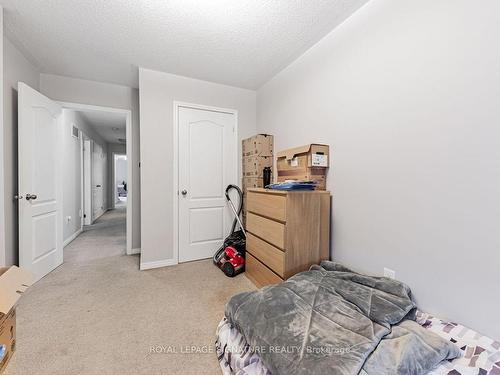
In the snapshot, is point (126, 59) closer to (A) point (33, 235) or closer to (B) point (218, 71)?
(B) point (218, 71)

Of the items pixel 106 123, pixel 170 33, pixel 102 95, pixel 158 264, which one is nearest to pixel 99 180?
pixel 106 123

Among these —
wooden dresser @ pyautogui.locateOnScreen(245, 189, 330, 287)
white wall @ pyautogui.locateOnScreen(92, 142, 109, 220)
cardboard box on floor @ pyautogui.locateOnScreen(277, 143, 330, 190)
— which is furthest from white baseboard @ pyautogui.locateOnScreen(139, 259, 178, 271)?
white wall @ pyautogui.locateOnScreen(92, 142, 109, 220)

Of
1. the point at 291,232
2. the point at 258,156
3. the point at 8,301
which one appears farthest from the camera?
the point at 258,156

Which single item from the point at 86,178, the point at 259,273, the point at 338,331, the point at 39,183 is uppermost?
the point at 86,178

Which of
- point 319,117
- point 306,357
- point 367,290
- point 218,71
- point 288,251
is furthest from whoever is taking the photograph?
point 218,71

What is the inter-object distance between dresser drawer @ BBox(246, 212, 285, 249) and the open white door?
2.28 metres

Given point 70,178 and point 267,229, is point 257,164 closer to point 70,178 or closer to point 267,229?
point 267,229

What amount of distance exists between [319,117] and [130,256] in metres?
3.12

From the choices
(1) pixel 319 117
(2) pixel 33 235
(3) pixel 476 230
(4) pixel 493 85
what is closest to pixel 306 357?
(3) pixel 476 230

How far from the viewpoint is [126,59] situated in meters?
2.56

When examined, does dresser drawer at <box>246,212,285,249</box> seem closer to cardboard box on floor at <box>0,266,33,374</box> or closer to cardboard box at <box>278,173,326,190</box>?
cardboard box at <box>278,173,326,190</box>

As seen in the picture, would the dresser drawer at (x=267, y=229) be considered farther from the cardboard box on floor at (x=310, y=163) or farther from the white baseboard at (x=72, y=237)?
the white baseboard at (x=72, y=237)

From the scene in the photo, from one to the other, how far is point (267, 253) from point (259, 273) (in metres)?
0.29

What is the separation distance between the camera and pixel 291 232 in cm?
193
